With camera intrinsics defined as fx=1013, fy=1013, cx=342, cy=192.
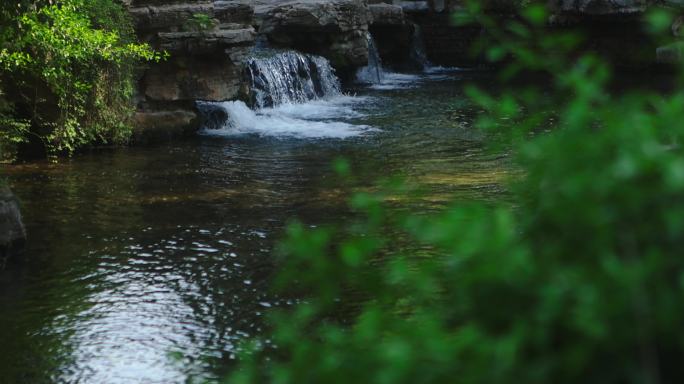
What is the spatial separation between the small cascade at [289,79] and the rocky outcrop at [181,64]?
2.48 meters

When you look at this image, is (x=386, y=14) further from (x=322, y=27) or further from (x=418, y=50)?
(x=322, y=27)

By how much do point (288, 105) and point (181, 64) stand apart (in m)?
3.94

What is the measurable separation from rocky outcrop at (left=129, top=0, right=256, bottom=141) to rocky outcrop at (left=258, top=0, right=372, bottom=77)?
5044mm

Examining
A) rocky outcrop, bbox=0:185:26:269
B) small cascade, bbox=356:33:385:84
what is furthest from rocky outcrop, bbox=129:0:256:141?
small cascade, bbox=356:33:385:84

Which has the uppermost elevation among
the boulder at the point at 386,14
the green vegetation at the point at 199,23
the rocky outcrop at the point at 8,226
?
the green vegetation at the point at 199,23

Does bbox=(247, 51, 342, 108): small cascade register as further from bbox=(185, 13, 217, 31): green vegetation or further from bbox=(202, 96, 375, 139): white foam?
bbox=(185, 13, 217, 31): green vegetation

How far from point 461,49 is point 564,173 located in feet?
87.7

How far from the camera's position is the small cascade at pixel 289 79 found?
18.2m

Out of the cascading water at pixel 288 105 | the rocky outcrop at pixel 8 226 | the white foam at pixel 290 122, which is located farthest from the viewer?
the cascading water at pixel 288 105

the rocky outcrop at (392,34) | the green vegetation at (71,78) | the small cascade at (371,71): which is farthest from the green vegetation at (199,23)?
the rocky outcrop at (392,34)

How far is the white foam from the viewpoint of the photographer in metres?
15.6

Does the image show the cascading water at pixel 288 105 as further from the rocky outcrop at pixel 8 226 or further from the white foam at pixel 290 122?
the rocky outcrop at pixel 8 226

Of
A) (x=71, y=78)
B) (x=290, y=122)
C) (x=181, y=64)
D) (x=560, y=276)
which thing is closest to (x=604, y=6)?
(x=290, y=122)

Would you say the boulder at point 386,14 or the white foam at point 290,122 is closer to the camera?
the white foam at point 290,122
